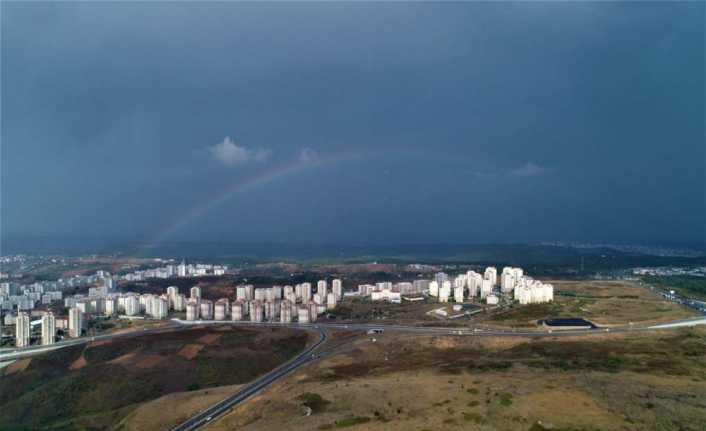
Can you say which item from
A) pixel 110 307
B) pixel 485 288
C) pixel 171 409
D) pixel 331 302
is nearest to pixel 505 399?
pixel 171 409

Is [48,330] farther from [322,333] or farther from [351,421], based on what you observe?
[351,421]

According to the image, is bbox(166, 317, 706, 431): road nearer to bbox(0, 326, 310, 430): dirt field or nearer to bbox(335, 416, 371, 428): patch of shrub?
bbox(0, 326, 310, 430): dirt field

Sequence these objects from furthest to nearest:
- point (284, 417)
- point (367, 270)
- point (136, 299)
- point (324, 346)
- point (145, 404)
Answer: point (367, 270)
point (136, 299)
point (324, 346)
point (145, 404)
point (284, 417)

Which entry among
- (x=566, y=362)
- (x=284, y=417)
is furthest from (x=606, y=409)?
(x=284, y=417)

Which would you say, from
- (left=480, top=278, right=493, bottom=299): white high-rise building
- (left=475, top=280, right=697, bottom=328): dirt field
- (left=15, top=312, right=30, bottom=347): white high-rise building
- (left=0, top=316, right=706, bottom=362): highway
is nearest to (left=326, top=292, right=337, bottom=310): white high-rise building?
(left=0, top=316, right=706, bottom=362): highway

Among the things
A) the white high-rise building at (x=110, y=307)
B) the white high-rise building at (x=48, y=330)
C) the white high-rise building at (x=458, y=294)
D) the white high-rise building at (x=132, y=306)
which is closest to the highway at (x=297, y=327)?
the white high-rise building at (x=48, y=330)

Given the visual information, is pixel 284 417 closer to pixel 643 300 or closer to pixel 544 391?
pixel 544 391
